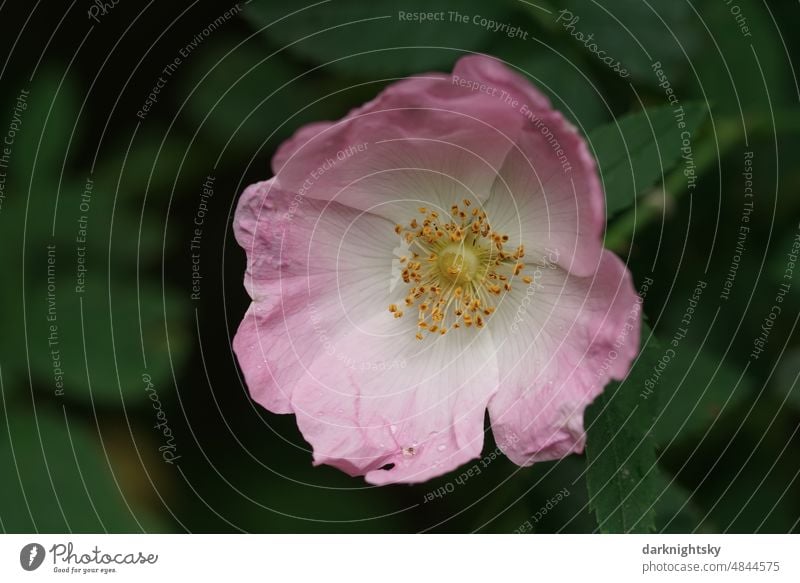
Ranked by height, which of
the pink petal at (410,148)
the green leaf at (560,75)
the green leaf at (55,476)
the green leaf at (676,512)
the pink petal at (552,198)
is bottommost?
the green leaf at (676,512)

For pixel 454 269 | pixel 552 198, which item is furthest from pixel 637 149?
pixel 454 269

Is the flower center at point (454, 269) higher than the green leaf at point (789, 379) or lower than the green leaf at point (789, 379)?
higher

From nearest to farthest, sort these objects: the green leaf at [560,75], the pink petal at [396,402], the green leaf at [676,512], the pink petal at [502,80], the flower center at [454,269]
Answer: the pink petal at [502,80] < the pink petal at [396,402] < the flower center at [454,269] < the green leaf at [560,75] < the green leaf at [676,512]

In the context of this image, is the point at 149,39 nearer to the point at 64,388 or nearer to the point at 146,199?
the point at 146,199

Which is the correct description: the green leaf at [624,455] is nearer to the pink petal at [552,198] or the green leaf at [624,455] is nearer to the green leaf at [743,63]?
the pink petal at [552,198]

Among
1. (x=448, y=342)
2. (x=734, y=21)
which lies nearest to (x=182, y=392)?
(x=448, y=342)
